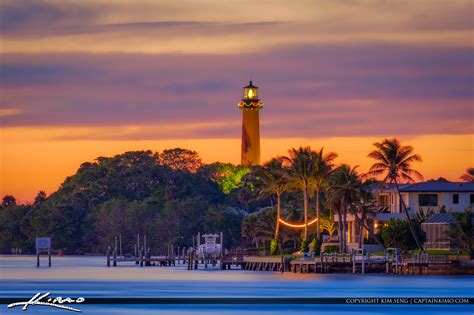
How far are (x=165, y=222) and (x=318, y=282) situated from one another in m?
86.0

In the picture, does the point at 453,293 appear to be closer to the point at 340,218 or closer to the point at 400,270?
the point at 400,270

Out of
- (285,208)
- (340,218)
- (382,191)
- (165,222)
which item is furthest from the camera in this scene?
(165,222)

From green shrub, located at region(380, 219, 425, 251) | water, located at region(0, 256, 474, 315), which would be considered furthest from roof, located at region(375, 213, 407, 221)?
water, located at region(0, 256, 474, 315)

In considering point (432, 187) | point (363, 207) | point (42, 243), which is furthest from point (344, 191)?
point (42, 243)

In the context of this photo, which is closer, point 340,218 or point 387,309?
point 387,309

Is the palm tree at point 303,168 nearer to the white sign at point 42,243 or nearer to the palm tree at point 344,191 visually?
the palm tree at point 344,191

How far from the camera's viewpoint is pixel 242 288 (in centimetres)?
10219

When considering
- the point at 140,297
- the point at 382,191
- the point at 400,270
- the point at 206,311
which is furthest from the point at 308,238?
the point at 206,311

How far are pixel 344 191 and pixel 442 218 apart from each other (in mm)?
9032

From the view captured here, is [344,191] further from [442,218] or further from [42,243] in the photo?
[42,243]

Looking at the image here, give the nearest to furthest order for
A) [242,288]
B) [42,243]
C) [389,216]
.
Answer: [242,288], [389,216], [42,243]

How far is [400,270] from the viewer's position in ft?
361

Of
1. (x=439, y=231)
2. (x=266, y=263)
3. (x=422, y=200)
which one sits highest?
(x=422, y=200)

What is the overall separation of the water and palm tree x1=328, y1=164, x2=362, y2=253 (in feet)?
24.2
